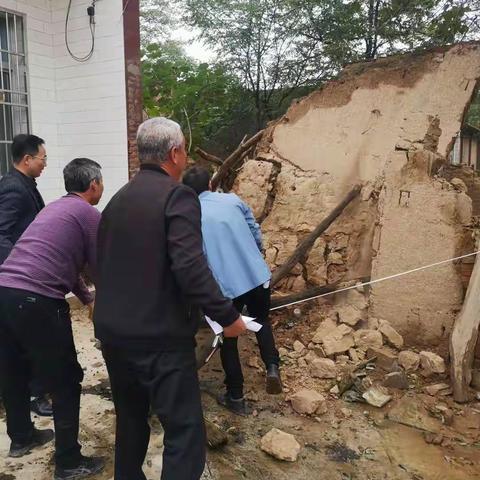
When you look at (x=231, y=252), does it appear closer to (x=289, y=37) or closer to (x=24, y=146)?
(x=24, y=146)

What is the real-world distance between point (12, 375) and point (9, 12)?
13.7ft

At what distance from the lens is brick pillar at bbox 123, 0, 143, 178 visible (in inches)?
221

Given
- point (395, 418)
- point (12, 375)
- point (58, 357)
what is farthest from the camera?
point (395, 418)

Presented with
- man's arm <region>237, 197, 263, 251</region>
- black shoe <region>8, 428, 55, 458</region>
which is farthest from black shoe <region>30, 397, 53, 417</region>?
man's arm <region>237, 197, 263, 251</region>

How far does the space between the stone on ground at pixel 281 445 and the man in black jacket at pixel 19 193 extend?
2.03 metres

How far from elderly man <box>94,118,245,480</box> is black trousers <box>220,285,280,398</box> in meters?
1.35

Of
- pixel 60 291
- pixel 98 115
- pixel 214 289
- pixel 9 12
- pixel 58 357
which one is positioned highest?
pixel 9 12

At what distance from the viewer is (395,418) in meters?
3.46

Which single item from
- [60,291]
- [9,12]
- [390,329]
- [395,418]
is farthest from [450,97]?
[9,12]

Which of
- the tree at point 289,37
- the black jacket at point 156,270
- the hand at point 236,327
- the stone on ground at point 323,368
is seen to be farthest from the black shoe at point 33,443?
the tree at point 289,37

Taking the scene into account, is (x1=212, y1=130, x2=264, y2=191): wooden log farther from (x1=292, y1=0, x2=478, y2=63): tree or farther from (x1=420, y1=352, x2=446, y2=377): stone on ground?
(x1=420, y1=352, x2=446, y2=377): stone on ground

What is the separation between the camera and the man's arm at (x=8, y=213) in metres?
3.26

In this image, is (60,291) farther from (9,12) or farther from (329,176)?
(9,12)

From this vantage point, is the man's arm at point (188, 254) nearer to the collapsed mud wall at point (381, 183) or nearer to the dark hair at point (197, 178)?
the dark hair at point (197, 178)
